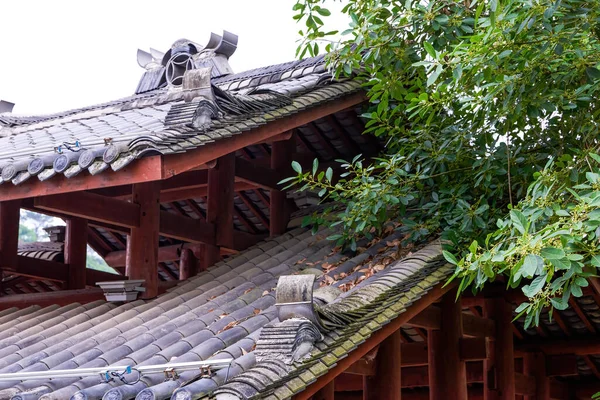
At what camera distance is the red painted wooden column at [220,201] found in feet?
28.9

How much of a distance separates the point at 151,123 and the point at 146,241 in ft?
5.19

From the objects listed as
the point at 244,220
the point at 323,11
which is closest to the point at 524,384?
the point at 244,220

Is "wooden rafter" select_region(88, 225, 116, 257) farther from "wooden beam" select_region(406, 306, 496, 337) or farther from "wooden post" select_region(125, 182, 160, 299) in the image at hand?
"wooden beam" select_region(406, 306, 496, 337)

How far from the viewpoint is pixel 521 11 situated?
18.9ft

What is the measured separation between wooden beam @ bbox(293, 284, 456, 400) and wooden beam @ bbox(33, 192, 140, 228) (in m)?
2.64

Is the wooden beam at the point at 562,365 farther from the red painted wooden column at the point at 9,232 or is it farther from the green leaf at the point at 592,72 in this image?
the red painted wooden column at the point at 9,232

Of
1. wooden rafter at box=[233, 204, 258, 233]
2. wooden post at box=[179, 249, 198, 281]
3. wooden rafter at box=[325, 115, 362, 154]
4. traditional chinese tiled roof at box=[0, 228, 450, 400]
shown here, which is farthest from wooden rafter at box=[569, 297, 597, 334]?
wooden post at box=[179, 249, 198, 281]

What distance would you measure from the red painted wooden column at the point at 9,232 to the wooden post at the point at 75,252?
1.14 m

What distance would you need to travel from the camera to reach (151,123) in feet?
29.6

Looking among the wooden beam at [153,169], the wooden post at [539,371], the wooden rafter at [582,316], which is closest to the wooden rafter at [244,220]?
the wooden beam at [153,169]

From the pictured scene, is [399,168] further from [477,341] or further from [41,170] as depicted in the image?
[41,170]

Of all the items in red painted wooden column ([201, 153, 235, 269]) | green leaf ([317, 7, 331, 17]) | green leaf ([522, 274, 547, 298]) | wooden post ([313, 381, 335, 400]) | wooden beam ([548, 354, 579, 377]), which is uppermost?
green leaf ([317, 7, 331, 17])

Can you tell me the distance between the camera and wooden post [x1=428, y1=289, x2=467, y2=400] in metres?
7.65

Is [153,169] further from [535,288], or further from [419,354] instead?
[419,354]
